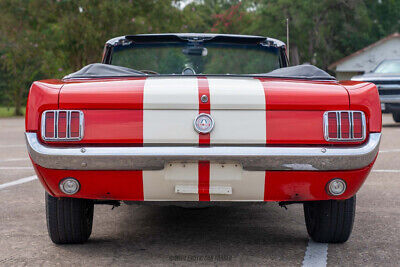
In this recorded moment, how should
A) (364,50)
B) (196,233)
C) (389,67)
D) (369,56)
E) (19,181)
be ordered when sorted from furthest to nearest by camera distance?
(369,56), (364,50), (389,67), (19,181), (196,233)

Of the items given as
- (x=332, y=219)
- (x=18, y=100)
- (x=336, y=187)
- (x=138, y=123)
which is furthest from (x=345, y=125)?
(x=18, y=100)

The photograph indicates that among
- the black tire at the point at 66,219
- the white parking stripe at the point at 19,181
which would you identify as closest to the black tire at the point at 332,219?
the black tire at the point at 66,219

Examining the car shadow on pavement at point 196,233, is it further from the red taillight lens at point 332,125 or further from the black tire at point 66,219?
the red taillight lens at point 332,125

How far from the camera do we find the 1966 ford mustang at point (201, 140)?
11.1ft

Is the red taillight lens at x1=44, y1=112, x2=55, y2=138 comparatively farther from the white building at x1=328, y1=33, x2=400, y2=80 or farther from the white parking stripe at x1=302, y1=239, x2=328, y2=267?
the white building at x1=328, y1=33, x2=400, y2=80

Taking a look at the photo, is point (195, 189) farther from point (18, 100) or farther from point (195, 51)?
point (18, 100)

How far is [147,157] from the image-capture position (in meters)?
3.36

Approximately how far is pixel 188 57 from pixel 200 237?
5.15 feet

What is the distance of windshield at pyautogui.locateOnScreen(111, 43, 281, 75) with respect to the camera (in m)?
5.15

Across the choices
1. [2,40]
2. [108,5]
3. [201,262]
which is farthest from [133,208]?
[2,40]

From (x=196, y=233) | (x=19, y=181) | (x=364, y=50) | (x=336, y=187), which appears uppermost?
(x=336, y=187)

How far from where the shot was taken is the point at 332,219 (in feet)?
12.9

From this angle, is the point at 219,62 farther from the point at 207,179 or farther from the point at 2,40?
the point at 2,40

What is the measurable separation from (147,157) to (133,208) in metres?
2.22
